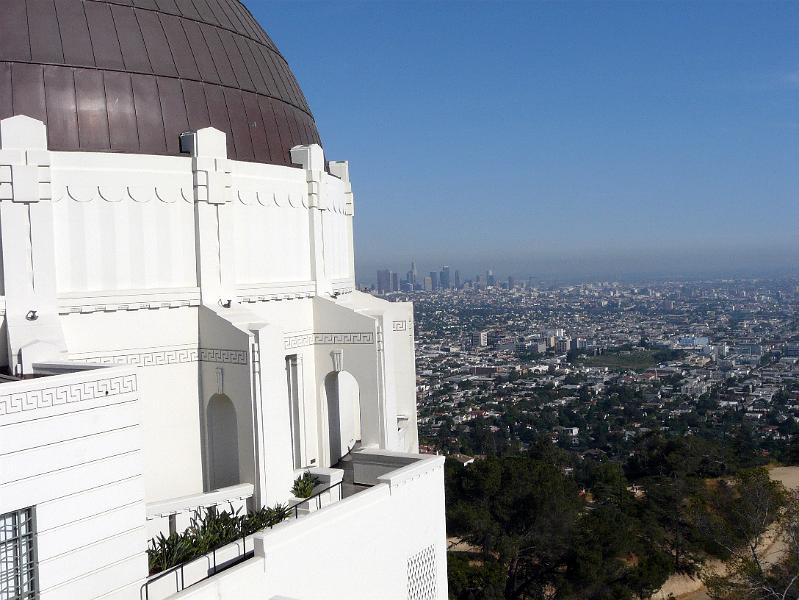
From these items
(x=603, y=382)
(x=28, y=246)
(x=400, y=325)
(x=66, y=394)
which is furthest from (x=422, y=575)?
(x=603, y=382)

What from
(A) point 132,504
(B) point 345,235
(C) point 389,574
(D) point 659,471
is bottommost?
(D) point 659,471

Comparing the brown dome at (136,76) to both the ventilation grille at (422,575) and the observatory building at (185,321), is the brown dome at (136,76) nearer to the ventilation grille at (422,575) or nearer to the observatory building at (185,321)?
the observatory building at (185,321)

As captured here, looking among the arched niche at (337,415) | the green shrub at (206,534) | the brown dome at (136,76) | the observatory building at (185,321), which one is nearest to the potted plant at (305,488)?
the observatory building at (185,321)

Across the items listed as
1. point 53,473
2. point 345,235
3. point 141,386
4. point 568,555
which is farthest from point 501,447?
point 53,473

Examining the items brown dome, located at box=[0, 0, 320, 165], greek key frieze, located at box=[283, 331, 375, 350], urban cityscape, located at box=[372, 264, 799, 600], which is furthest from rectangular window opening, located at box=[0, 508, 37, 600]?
urban cityscape, located at box=[372, 264, 799, 600]

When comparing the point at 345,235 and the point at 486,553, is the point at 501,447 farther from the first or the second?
the point at 345,235

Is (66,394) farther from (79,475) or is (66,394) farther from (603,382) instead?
(603,382)

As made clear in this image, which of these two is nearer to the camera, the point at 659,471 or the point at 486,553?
the point at 486,553
